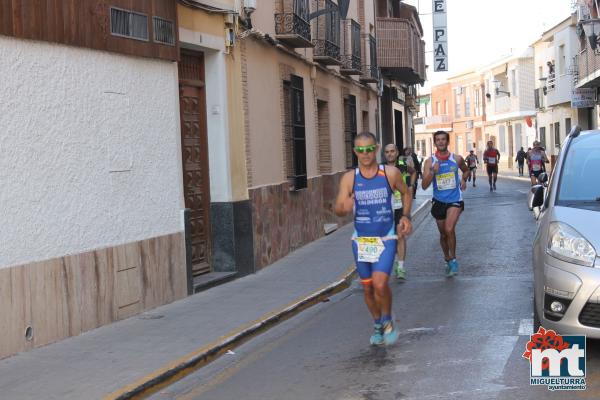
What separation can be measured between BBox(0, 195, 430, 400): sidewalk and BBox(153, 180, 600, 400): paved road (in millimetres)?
194

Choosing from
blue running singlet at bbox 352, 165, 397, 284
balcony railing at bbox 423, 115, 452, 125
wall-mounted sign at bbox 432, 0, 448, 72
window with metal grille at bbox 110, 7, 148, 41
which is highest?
wall-mounted sign at bbox 432, 0, 448, 72

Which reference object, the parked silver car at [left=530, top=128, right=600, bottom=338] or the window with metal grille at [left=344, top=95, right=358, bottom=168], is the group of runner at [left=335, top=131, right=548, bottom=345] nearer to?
the parked silver car at [left=530, top=128, right=600, bottom=338]

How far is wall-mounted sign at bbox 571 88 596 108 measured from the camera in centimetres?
3966

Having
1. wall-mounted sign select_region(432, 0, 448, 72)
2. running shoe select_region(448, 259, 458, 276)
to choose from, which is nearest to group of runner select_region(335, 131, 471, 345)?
running shoe select_region(448, 259, 458, 276)

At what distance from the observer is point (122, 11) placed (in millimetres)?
9539

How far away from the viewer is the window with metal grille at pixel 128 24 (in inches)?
368

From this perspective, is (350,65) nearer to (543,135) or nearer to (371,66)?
(371,66)

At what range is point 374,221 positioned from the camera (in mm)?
7477

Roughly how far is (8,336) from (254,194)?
6311 mm

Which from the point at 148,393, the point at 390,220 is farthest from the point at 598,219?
the point at 148,393

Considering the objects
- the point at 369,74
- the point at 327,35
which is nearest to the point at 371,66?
the point at 369,74

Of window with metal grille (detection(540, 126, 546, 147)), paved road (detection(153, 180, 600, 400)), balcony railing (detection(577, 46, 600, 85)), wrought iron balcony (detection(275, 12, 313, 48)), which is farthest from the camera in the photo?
window with metal grille (detection(540, 126, 546, 147))

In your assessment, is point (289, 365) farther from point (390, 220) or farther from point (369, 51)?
point (369, 51)

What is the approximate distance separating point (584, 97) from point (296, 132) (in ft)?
88.4
